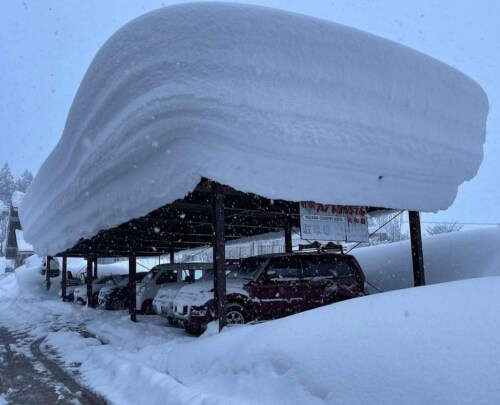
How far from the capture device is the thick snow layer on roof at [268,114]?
6.74 m

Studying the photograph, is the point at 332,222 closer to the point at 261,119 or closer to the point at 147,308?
the point at 261,119

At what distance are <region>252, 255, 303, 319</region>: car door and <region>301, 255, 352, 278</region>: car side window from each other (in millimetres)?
324

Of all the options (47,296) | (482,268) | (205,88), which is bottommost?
(47,296)

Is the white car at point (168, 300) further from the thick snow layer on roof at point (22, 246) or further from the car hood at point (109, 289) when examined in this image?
the thick snow layer on roof at point (22, 246)

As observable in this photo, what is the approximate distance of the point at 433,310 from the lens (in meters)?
3.61

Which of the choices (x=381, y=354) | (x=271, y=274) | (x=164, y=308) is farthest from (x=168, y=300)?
(x=381, y=354)

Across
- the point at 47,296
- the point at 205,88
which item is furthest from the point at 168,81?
the point at 47,296

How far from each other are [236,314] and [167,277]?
20.7 feet

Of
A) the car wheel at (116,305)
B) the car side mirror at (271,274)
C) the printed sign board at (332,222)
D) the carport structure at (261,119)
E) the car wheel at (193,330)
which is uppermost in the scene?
the carport structure at (261,119)

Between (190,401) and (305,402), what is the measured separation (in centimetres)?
140

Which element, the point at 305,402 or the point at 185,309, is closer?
the point at 305,402

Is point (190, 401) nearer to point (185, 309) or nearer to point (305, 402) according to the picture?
point (305, 402)

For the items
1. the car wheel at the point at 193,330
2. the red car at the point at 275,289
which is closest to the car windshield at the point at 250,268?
the red car at the point at 275,289

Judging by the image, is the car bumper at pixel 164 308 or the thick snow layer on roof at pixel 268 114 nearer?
the thick snow layer on roof at pixel 268 114
